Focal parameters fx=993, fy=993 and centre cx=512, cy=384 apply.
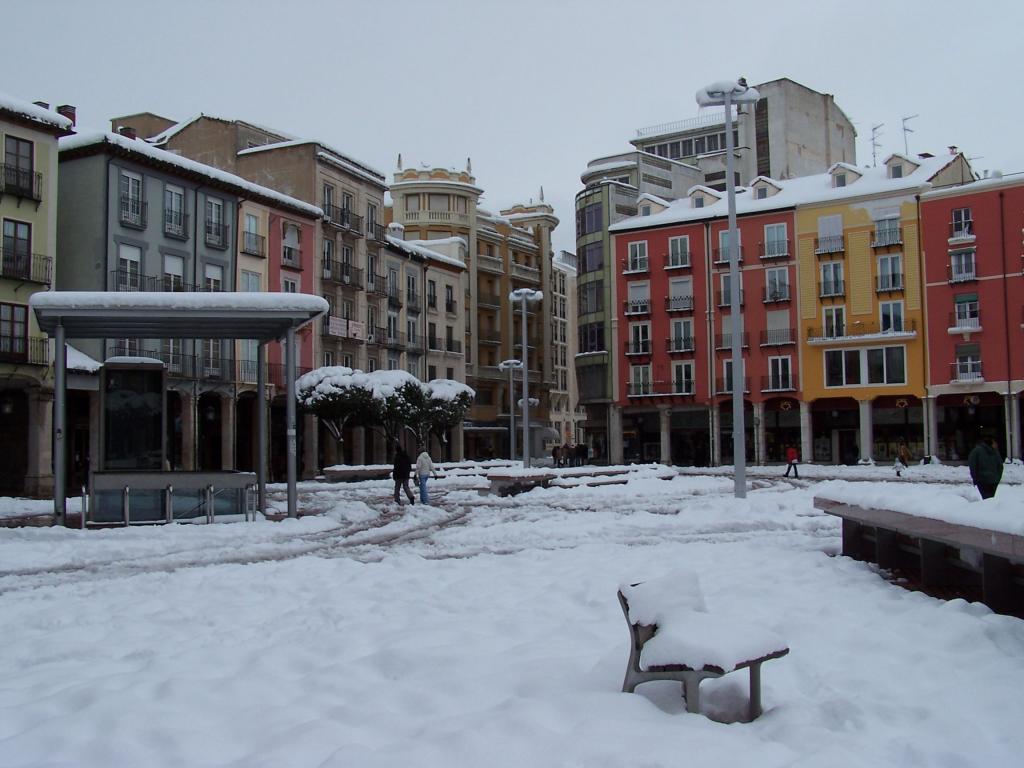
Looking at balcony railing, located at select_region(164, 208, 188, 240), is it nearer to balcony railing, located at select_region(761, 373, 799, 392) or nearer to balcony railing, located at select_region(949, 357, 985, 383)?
balcony railing, located at select_region(761, 373, 799, 392)

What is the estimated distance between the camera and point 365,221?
183 ft

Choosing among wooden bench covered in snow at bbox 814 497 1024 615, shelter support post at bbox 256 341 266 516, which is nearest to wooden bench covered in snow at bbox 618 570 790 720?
wooden bench covered in snow at bbox 814 497 1024 615

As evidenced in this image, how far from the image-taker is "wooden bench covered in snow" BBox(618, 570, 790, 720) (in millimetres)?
5016

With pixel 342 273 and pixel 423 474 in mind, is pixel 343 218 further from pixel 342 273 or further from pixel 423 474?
pixel 423 474

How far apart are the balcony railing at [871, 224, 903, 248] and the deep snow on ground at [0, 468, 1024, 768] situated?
46377mm

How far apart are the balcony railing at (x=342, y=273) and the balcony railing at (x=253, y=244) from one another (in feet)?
16.0

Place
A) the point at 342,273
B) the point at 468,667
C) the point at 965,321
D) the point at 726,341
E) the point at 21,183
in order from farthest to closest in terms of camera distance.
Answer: the point at 726,341
the point at 342,273
the point at 965,321
the point at 21,183
the point at 468,667

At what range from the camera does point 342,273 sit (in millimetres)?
53344

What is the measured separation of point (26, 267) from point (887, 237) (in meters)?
43.5

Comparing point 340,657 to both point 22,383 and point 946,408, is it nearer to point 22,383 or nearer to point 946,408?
point 22,383

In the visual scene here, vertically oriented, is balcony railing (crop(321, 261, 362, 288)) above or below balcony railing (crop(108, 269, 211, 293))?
above

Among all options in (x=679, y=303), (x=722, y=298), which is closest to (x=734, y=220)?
(x=722, y=298)

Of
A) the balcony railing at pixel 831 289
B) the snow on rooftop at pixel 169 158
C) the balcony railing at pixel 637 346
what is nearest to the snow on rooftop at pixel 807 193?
the balcony railing at pixel 831 289

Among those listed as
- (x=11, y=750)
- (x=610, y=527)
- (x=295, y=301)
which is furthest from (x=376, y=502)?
(x=11, y=750)
